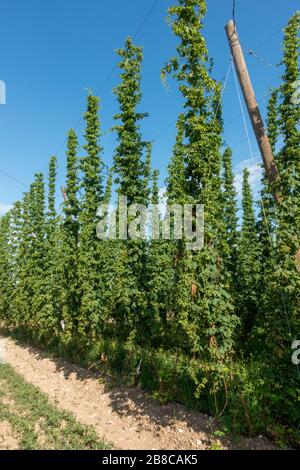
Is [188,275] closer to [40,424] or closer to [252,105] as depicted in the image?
[252,105]

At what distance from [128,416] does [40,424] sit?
8.11 ft

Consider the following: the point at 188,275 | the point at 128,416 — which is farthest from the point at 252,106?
the point at 128,416

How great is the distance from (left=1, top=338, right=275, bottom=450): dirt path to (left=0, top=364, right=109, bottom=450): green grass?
→ 42 cm

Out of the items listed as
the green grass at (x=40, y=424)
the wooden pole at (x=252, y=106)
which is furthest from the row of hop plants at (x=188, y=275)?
the green grass at (x=40, y=424)

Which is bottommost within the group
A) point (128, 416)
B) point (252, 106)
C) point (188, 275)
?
point (128, 416)

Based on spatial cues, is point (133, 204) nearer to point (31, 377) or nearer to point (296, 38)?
point (296, 38)

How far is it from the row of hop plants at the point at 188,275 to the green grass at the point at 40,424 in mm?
2655

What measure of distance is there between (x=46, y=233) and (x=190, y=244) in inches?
671

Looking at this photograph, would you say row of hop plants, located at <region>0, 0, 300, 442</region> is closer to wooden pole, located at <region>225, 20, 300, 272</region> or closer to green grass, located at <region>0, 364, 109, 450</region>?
wooden pole, located at <region>225, 20, 300, 272</region>

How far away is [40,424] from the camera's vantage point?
9094mm

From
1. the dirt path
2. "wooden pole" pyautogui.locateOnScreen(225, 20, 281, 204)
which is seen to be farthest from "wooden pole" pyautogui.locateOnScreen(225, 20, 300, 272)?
the dirt path

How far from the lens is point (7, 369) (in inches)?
639

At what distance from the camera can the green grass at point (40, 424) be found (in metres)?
7.93

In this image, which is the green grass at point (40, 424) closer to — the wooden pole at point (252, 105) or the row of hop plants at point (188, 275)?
the row of hop plants at point (188, 275)
